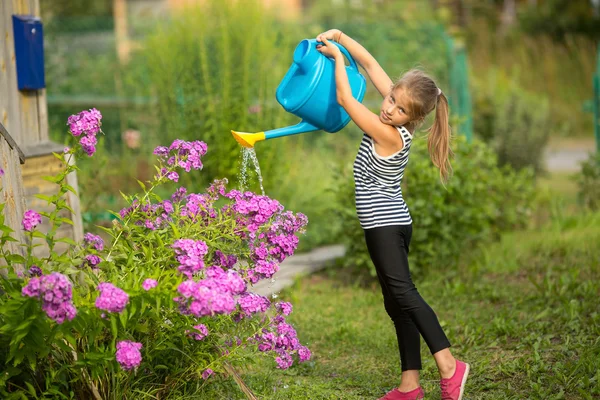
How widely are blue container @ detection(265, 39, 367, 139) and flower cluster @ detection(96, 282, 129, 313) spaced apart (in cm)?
99

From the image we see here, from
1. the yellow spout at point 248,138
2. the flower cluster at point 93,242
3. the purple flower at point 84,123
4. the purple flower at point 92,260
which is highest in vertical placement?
the purple flower at point 84,123

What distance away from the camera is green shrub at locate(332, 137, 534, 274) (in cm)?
504

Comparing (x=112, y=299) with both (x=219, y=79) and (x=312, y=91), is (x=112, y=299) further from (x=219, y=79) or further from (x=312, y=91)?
(x=219, y=79)

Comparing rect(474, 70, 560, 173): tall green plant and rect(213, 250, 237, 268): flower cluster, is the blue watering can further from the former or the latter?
rect(474, 70, 560, 173): tall green plant

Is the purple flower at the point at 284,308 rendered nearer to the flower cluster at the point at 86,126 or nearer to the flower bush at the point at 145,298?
the flower bush at the point at 145,298

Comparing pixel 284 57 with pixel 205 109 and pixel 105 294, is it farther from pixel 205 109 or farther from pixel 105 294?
pixel 105 294

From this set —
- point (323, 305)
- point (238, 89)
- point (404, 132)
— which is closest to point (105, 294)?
point (404, 132)

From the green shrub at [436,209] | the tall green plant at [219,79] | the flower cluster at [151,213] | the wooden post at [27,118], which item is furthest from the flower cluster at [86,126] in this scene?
the tall green plant at [219,79]

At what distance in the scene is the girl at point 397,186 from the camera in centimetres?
307

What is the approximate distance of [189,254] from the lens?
8.66ft

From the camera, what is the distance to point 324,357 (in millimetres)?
3928

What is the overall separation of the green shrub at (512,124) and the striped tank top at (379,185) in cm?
509

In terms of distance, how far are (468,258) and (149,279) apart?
3.39m

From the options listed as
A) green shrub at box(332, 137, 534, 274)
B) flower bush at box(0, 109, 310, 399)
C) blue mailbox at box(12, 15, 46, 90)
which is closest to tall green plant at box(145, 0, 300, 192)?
green shrub at box(332, 137, 534, 274)
